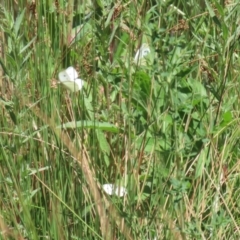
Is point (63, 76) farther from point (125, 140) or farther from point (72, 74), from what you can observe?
point (125, 140)

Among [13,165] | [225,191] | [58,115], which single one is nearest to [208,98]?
[225,191]

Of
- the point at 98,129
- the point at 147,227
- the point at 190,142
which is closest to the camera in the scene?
the point at 147,227

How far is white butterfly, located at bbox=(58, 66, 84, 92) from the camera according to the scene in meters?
1.86

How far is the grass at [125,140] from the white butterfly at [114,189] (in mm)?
15

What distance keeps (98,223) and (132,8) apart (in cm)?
67

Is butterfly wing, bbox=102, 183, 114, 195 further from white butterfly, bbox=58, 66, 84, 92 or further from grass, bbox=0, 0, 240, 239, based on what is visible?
white butterfly, bbox=58, 66, 84, 92

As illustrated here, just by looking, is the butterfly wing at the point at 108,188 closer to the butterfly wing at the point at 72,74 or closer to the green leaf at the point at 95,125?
the green leaf at the point at 95,125

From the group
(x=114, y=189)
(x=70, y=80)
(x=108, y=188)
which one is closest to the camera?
(x=114, y=189)

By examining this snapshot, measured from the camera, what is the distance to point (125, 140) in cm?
186

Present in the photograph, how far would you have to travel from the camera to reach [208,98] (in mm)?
1934

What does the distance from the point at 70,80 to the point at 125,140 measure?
7.6 inches

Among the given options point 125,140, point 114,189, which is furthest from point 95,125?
point 114,189

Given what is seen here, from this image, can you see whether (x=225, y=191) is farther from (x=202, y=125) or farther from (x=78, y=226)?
(x=78, y=226)

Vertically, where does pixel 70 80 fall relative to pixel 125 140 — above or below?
above
